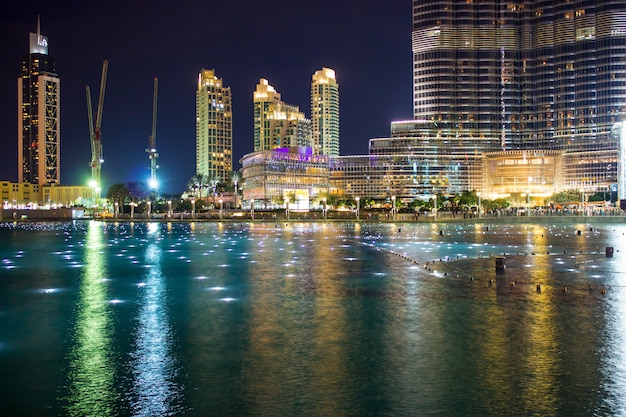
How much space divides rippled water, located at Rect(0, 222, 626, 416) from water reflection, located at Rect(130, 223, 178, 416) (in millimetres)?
44

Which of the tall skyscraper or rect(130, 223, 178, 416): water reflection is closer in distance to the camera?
rect(130, 223, 178, 416): water reflection

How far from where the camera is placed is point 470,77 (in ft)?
Result: 639

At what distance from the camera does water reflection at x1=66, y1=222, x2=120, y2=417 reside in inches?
378

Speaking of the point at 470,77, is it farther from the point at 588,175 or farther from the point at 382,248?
the point at 382,248

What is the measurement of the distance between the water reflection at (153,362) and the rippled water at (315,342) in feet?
0.14

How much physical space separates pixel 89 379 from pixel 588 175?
192 meters

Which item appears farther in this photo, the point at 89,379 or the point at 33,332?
the point at 33,332

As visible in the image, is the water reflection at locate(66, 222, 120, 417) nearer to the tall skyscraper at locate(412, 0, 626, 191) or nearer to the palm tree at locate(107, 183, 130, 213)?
the palm tree at locate(107, 183, 130, 213)

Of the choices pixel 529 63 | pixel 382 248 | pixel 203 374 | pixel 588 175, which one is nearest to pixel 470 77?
pixel 529 63

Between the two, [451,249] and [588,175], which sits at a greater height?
[588,175]

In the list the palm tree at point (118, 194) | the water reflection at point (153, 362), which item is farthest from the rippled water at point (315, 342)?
the palm tree at point (118, 194)

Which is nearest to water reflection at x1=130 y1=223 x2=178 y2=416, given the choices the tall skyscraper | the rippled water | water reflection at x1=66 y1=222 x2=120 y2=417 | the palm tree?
the rippled water

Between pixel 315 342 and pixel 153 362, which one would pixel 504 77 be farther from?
pixel 153 362

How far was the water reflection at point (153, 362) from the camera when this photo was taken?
31.5 ft
